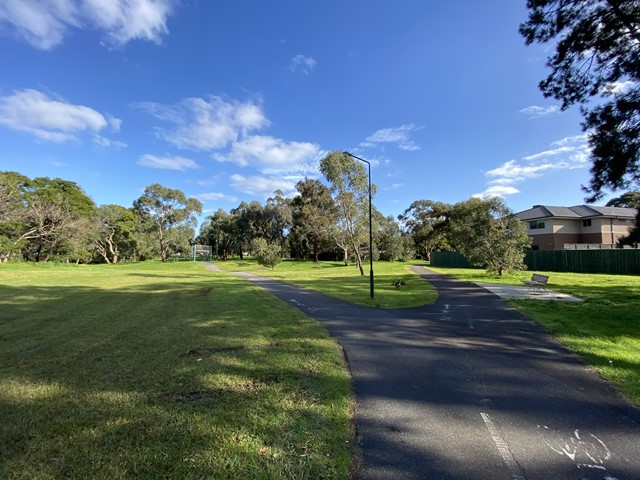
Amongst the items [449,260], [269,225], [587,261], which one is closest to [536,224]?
[449,260]

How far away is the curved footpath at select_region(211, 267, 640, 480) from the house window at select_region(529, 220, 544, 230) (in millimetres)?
41287

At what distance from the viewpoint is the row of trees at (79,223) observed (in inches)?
1355

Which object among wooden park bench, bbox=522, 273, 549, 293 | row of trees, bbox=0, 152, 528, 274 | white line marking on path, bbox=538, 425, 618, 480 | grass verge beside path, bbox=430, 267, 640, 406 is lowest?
white line marking on path, bbox=538, 425, 618, 480

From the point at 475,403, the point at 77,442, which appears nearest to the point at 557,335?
the point at 475,403

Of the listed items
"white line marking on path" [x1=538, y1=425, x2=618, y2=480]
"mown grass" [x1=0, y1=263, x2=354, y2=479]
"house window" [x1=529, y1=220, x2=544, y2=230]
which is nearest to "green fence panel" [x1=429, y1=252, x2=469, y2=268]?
"house window" [x1=529, y1=220, x2=544, y2=230]

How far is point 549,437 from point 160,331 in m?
6.96

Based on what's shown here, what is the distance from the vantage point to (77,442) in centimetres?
292

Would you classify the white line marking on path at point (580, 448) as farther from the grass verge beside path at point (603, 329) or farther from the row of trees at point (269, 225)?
the row of trees at point (269, 225)

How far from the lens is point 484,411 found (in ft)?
12.1

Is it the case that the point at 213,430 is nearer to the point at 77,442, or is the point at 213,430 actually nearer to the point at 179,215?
the point at 77,442

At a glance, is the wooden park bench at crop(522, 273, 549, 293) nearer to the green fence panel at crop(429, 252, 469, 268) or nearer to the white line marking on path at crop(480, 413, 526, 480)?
the white line marking on path at crop(480, 413, 526, 480)

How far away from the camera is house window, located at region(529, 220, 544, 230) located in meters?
41.4

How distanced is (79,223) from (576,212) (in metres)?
59.3

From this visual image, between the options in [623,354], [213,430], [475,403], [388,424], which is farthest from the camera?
[623,354]
